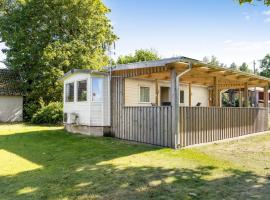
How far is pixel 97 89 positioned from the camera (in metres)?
12.0

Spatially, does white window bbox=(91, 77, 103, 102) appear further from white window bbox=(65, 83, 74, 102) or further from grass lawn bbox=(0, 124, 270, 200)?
grass lawn bbox=(0, 124, 270, 200)

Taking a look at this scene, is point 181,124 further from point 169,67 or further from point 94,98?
point 94,98

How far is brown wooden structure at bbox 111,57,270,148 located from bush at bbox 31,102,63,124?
8.58 meters

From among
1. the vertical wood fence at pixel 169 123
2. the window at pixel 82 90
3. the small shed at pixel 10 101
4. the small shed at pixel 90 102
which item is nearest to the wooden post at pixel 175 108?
the vertical wood fence at pixel 169 123

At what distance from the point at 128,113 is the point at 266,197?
6936mm

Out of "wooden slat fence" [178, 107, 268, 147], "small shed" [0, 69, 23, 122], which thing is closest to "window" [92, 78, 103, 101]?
"wooden slat fence" [178, 107, 268, 147]

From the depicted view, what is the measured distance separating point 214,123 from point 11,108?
17977 mm

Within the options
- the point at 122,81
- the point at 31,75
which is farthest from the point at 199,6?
the point at 31,75

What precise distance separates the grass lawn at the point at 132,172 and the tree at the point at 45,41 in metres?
13.3

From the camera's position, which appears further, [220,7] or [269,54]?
[269,54]

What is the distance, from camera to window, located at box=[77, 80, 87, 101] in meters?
12.5

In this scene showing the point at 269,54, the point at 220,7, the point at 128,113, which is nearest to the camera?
the point at 128,113

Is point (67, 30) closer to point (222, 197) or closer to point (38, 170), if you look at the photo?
point (38, 170)

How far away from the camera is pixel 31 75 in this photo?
73.2 feet
